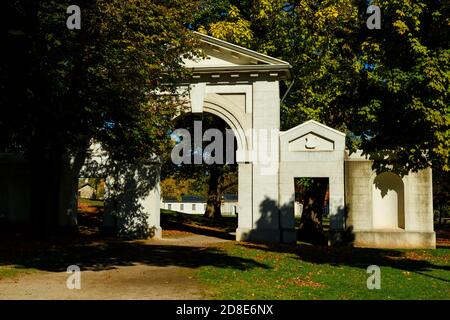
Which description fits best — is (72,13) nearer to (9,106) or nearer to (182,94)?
(9,106)

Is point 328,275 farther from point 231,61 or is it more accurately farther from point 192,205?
point 192,205

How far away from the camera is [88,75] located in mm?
16250

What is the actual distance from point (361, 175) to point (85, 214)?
57.7 ft

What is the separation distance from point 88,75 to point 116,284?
7.42 meters

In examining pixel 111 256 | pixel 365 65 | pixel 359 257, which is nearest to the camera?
pixel 111 256

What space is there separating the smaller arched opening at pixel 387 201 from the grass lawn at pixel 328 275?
115 inches

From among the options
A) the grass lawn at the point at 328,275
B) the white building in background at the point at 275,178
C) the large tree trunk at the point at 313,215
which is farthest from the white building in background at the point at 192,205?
the grass lawn at the point at 328,275

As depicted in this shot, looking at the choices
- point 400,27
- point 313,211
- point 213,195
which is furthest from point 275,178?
point 213,195

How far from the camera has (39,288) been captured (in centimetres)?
1099

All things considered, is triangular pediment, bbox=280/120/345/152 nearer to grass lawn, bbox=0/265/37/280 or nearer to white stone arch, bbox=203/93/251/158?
white stone arch, bbox=203/93/251/158

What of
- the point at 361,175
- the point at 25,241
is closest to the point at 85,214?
the point at 25,241

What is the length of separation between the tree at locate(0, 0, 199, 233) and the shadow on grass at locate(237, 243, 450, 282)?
678 cm

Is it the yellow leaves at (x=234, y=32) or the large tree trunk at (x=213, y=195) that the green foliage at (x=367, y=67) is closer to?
the yellow leaves at (x=234, y=32)

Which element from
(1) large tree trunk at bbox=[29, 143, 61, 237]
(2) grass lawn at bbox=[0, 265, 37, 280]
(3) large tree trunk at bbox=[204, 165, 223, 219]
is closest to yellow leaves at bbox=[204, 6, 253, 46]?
(1) large tree trunk at bbox=[29, 143, 61, 237]
